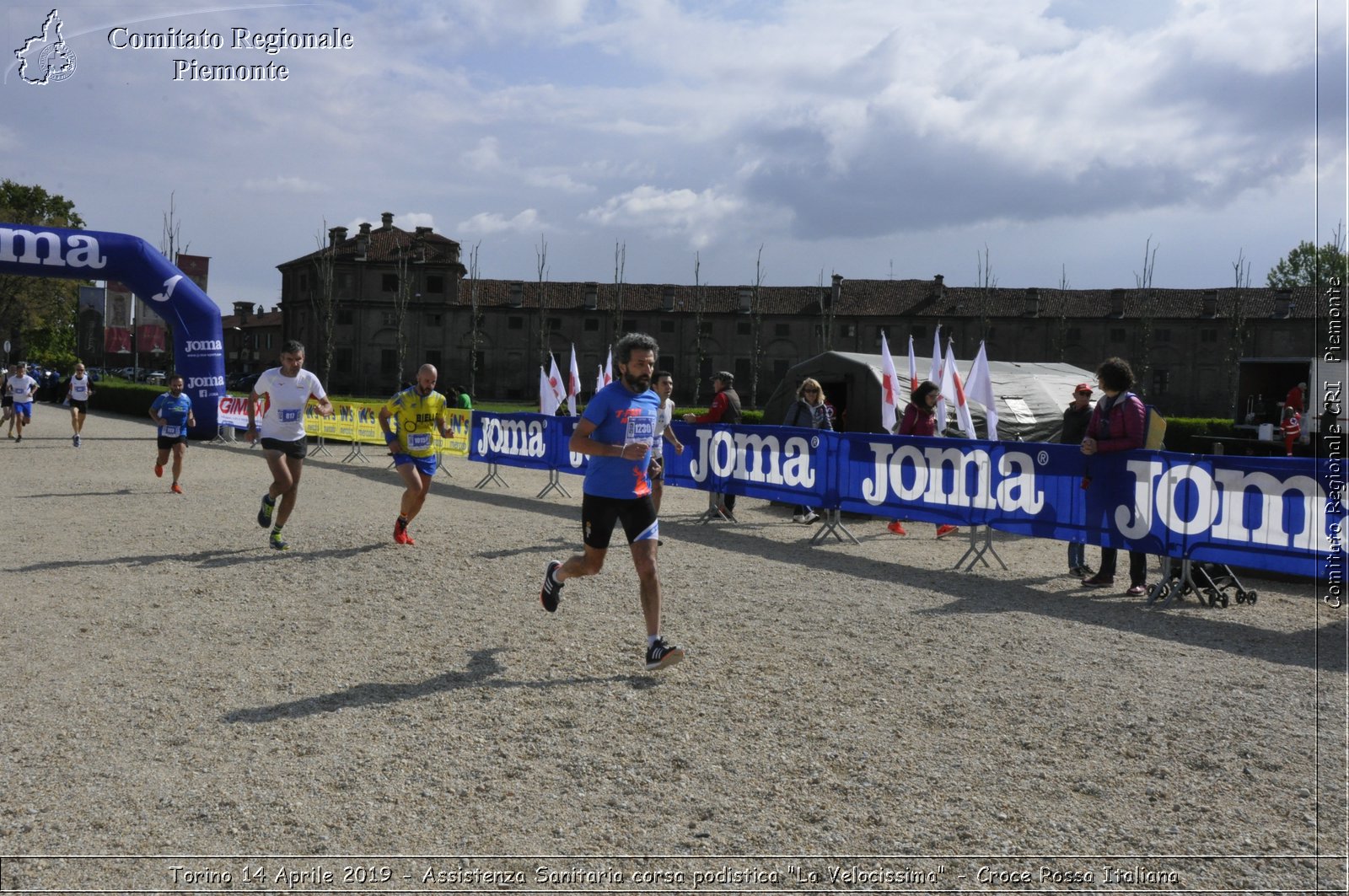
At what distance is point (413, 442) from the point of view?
34.7ft

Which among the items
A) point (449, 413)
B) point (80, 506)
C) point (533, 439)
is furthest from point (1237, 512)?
point (449, 413)

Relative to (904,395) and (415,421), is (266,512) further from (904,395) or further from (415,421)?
(904,395)

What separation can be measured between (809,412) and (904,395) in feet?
14.0

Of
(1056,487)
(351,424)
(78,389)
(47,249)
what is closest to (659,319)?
(351,424)

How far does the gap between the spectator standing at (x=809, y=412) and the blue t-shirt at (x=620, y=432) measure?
7.69m

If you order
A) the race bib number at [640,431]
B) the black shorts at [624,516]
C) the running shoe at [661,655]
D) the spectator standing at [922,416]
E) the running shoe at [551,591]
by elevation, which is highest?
the spectator standing at [922,416]

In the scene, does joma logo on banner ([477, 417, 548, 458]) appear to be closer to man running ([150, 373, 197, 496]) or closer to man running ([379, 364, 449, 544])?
man running ([150, 373, 197, 496])

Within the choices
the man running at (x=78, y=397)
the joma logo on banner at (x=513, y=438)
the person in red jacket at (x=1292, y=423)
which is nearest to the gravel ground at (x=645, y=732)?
the joma logo on banner at (x=513, y=438)

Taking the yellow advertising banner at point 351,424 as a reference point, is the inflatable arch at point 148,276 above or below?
above

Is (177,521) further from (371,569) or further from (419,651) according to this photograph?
(419,651)

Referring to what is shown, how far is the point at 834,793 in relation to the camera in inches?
164

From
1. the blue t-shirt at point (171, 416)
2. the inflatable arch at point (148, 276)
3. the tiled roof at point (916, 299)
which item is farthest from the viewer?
the tiled roof at point (916, 299)

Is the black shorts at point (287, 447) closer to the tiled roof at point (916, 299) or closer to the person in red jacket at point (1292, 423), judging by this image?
the person in red jacket at point (1292, 423)

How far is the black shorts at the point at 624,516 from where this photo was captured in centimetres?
614
